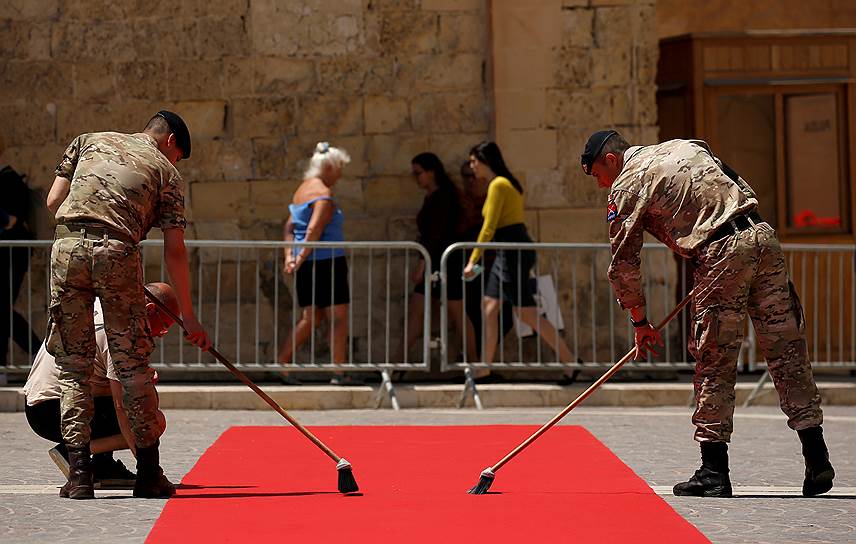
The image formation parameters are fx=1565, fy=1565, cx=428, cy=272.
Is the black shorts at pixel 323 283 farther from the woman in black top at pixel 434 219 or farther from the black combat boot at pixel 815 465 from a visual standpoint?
the black combat boot at pixel 815 465

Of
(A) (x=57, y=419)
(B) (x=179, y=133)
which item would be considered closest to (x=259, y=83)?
(B) (x=179, y=133)

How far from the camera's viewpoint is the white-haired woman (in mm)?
11352

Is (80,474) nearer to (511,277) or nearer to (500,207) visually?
(511,277)

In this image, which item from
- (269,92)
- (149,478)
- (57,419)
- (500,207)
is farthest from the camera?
(269,92)

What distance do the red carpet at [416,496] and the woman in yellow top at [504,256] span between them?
2.30 meters

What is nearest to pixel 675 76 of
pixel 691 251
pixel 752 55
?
pixel 752 55

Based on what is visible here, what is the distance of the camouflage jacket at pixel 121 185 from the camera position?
655 centimetres

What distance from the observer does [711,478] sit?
265 inches

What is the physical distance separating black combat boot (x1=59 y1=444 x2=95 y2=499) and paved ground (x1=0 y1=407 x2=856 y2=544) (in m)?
0.08

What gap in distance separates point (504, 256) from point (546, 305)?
1.98 ft

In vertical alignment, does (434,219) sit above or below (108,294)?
above

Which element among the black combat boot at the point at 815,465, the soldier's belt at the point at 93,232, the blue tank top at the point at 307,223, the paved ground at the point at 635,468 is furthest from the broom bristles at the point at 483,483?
the blue tank top at the point at 307,223

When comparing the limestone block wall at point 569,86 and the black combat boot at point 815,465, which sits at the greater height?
the limestone block wall at point 569,86

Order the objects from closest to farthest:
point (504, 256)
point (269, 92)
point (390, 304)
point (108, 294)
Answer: point (108, 294), point (504, 256), point (390, 304), point (269, 92)
